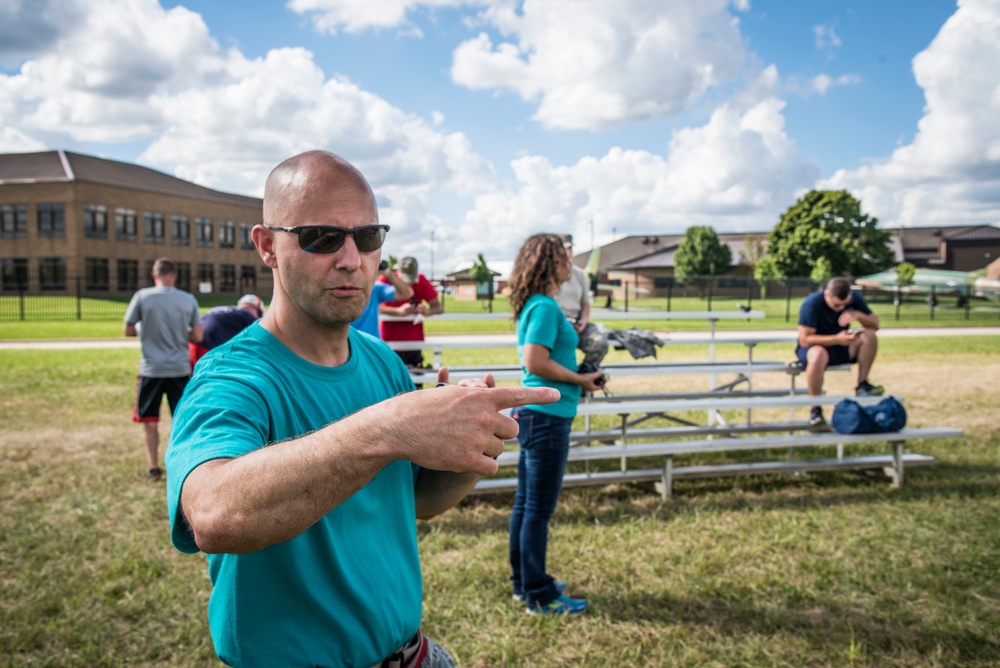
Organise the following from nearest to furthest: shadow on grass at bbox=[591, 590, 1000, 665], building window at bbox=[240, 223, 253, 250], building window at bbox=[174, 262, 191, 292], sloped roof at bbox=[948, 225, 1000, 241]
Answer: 1. shadow on grass at bbox=[591, 590, 1000, 665]
2. building window at bbox=[174, 262, 191, 292]
3. building window at bbox=[240, 223, 253, 250]
4. sloped roof at bbox=[948, 225, 1000, 241]

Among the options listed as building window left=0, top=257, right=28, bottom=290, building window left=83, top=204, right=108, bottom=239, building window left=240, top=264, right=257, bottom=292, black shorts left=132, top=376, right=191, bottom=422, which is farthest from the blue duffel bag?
building window left=240, top=264, right=257, bottom=292

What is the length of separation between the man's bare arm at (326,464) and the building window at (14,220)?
5361 cm

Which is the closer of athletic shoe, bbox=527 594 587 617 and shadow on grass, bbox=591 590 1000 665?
shadow on grass, bbox=591 590 1000 665

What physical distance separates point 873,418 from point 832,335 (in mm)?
1120

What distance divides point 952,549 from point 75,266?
164ft

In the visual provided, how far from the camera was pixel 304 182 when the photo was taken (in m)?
1.41

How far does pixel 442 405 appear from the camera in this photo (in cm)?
97

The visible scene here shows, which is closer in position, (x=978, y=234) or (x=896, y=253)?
(x=896, y=253)

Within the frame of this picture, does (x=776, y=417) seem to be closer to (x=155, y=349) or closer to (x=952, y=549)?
(x=952, y=549)

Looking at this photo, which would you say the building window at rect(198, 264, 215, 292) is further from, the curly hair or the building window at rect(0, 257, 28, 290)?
the curly hair

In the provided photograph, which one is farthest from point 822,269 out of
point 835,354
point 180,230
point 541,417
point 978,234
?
point 541,417

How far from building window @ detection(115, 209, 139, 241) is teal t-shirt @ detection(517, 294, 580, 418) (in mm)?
50537

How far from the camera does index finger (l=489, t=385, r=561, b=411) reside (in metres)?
1.02

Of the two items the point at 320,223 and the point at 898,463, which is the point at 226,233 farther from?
the point at 320,223
